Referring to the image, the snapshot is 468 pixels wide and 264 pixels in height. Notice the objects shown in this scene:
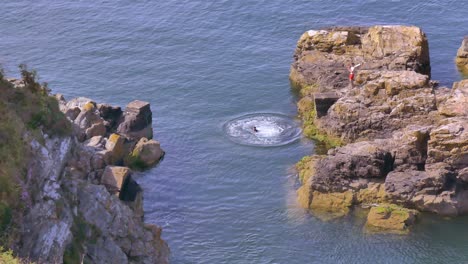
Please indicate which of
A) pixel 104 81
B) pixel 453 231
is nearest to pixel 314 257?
pixel 453 231

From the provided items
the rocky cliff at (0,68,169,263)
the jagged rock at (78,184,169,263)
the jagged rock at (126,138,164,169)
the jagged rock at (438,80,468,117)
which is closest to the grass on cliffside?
the rocky cliff at (0,68,169,263)

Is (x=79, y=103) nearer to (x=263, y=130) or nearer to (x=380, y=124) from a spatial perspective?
(x=263, y=130)

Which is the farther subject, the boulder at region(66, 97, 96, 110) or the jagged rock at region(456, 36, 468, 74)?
the jagged rock at region(456, 36, 468, 74)

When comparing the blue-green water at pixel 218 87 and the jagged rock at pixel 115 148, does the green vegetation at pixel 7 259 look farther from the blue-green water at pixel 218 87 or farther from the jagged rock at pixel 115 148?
the jagged rock at pixel 115 148

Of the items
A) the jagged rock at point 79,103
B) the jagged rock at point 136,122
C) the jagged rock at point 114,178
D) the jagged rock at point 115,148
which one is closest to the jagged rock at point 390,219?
the jagged rock at point 114,178

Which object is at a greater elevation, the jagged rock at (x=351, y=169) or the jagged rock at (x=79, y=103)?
the jagged rock at (x=79, y=103)

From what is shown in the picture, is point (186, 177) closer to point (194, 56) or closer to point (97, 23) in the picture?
point (194, 56)

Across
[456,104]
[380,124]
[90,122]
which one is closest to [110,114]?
[90,122]

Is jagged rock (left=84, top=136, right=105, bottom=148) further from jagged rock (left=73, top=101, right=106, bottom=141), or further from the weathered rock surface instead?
jagged rock (left=73, top=101, right=106, bottom=141)
